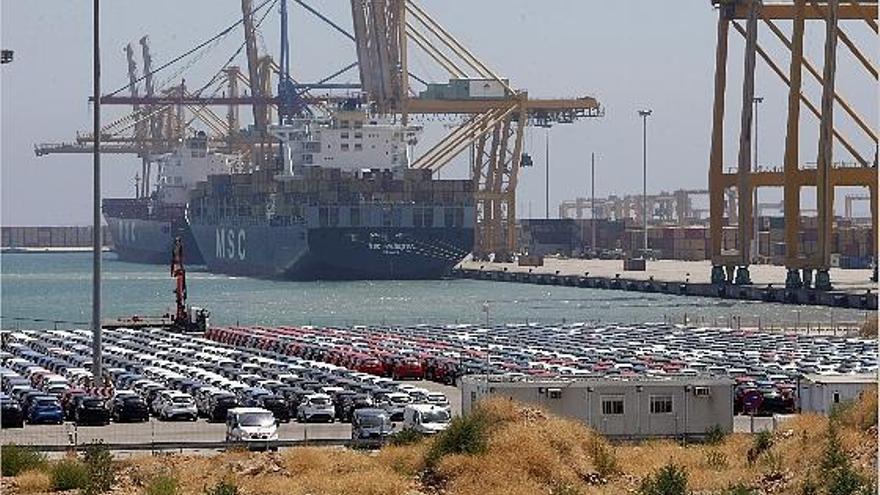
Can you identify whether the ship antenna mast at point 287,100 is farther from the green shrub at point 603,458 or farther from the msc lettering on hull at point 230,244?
the green shrub at point 603,458

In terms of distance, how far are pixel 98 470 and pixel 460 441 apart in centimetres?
365

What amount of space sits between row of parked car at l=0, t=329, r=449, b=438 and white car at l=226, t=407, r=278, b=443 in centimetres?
14

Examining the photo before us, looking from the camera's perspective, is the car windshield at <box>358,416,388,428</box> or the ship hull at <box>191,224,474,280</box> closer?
the car windshield at <box>358,416,388,428</box>

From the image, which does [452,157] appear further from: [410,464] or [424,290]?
[410,464]

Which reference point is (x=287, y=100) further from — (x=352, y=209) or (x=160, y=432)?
(x=160, y=432)

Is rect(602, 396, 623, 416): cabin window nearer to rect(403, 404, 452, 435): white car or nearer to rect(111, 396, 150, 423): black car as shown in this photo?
rect(403, 404, 452, 435): white car

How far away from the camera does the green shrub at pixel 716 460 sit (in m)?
24.1

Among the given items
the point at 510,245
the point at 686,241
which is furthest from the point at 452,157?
the point at 686,241

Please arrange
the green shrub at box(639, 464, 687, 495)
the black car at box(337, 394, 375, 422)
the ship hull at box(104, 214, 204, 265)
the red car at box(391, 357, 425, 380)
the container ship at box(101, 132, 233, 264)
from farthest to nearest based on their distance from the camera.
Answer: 1. the container ship at box(101, 132, 233, 264)
2. the ship hull at box(104, 214, 204, 265)
3. the red car at box(391, 357, 425, 380)
4. the black car at box(337, 394, 375, 422)
5. the green shrub at box(639, 464, 687, 495)

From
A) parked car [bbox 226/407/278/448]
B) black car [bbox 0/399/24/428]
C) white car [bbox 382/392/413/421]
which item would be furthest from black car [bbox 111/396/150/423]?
white car [bbox 382/392/413/421]

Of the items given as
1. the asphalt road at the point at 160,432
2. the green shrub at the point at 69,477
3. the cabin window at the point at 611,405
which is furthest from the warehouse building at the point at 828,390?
the green shrub at the point at 69,477

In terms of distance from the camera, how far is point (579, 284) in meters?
104

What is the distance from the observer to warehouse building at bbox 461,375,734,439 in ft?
93.7

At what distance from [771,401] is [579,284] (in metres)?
70.8
